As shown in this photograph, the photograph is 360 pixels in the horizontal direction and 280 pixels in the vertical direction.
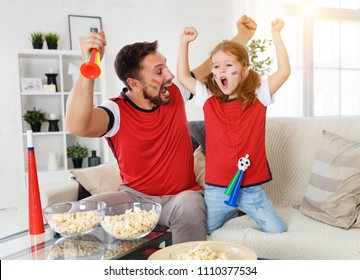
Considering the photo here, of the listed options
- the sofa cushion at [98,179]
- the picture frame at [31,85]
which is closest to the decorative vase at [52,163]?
the picture frame at [31,85]

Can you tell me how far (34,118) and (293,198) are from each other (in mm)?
2265

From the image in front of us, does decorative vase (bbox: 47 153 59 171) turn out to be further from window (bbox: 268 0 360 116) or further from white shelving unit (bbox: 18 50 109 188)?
window (bbox: 268 0 360 116)

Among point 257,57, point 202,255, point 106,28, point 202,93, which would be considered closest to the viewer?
point 202,255

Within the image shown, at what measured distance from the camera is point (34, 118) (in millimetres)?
3258

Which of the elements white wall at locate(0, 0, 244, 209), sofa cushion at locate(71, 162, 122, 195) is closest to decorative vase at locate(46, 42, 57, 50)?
white wall at locate(0, 0, 244, 209)

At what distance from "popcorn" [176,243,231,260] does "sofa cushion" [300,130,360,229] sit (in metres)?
0.66

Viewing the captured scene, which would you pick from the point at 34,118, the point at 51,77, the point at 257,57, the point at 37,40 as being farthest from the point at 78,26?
the point at 257,57

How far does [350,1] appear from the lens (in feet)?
14.6

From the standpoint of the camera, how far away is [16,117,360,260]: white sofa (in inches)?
50.8

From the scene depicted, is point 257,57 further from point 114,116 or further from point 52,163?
point 114,116

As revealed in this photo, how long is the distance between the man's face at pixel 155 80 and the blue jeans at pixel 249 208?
37cm
